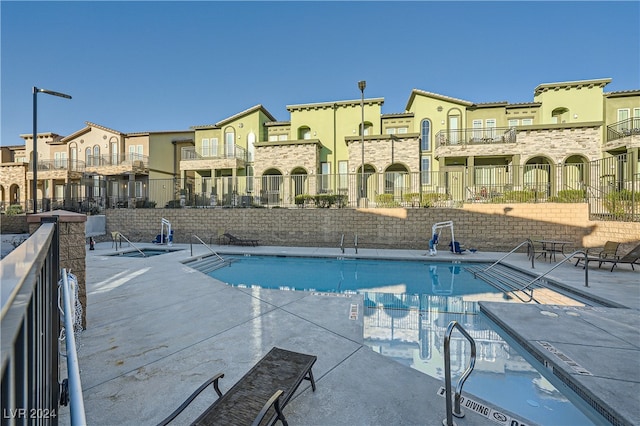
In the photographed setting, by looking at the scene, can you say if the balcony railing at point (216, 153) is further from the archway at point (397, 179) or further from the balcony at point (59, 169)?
the archway at point (397, 179)

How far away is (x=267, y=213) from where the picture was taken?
15.0 m

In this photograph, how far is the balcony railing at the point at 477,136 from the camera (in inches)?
744

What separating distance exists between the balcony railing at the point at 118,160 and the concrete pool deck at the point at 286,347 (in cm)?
2253

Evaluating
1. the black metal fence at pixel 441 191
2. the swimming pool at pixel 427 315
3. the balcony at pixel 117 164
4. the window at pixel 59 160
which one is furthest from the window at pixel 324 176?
the window at pixel 59 160

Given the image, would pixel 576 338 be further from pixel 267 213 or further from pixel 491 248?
pixel 267 213

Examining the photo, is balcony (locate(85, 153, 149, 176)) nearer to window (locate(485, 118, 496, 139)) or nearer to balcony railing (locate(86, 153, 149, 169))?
balcony railing (locate(86, 153, 149, 169))

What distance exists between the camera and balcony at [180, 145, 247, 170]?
22266 mm

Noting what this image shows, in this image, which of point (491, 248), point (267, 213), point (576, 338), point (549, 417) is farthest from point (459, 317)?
point (267, 213)

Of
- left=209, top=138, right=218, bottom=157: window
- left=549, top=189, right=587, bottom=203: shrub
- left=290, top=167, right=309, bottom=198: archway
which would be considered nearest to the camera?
left=549, top=189, right=587, bottom=203: shrub

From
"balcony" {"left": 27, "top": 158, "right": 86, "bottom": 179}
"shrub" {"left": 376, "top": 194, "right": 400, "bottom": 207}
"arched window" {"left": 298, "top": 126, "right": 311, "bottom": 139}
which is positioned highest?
"arched window" {"left": 298, "top": 126, "right": 311, "bottom": 139}

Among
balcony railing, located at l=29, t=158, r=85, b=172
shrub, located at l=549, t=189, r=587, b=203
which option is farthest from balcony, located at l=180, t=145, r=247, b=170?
shrub, located at l=549, t=189, r=587, b=203

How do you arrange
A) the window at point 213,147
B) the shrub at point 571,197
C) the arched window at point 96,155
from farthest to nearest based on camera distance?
1. the arched window at point 96,155
2. the window at point 213,147
3. the shrub at point 571,197

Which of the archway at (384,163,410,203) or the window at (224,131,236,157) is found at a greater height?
the window at (224,131,236,157)

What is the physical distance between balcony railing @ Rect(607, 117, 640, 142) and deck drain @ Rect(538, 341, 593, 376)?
71.2ft
